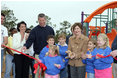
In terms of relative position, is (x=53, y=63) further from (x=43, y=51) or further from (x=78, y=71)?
(x=78, y=71)

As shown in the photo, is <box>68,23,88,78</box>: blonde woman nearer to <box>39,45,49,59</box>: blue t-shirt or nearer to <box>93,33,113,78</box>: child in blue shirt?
<box>93,33,113,78</box>: child in blue shirt

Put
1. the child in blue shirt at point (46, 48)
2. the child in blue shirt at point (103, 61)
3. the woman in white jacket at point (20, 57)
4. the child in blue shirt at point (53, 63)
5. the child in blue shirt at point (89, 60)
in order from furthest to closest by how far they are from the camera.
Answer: the woman in white jacket at point (20, 57)
the child in blue shirt at point (46, 48)
the child in blue shirt at point (53, 63)
the child in blue shirt at point (89, 60)
the child in blue shirt at point (103, 61)

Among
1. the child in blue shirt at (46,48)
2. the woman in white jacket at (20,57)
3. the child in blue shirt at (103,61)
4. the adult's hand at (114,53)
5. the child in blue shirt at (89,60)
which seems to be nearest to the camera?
the adult's hand at (114,53)

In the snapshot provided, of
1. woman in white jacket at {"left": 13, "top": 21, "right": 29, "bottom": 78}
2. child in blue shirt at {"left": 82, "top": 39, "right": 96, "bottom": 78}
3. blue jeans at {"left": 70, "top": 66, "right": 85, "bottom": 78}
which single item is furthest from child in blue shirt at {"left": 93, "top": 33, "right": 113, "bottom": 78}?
woman in white jacket at {"left": 13, "top": 21, "right": 29, "bottom": 78}

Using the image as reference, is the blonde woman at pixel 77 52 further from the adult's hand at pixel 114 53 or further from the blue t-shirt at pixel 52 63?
the adult's hand at pixel 114 53

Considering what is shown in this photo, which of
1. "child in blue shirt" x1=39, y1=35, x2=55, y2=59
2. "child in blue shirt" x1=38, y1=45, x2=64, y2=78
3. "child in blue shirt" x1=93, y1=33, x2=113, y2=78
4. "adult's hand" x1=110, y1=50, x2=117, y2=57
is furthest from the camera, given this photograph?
"child in blue shirt" x1=39, y1=35, x2=55, y2=59

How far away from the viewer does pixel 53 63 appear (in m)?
4.33

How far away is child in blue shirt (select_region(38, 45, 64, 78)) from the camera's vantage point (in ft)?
14.2

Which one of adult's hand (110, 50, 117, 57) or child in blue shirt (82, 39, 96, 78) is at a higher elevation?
adult's hand (110, 50, 117, 57)

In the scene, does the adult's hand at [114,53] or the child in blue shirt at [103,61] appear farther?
the child in blue shirt at [103,61]

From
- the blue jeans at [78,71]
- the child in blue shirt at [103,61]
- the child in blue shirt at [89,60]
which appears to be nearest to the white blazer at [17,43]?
the blue jeans at [78,71]

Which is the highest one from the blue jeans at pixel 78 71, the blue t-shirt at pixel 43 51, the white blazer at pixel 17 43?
the white blazer at pixel 17 43

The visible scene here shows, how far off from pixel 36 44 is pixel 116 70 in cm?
183

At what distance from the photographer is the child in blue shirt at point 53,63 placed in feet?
14.2
